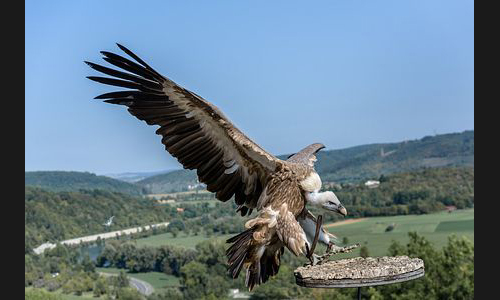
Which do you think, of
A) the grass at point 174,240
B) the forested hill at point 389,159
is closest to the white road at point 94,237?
the grass at point 174,240

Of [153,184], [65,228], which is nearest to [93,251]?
[65,228]

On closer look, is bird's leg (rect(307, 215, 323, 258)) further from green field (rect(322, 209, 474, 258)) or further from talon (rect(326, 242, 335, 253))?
green field (rect(322, 209, 474, 258))

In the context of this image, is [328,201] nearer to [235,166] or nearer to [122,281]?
[235,166]

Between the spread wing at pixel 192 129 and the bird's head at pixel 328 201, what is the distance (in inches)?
18.3

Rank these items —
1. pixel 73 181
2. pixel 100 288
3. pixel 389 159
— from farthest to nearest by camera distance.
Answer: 1. pixel 389 159
2. pixel 73 181
3. pixel 100 288

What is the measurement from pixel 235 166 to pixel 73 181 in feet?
254

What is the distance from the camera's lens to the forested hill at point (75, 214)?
2313 inches

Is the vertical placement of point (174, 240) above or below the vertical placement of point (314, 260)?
below

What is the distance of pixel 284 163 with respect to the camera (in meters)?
5.52

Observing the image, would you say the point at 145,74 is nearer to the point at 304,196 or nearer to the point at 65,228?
the point at 304,196

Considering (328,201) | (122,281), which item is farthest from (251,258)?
(122,281)

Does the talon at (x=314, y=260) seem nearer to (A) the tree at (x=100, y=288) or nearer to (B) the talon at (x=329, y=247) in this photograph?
(B) the talon at (x=329, y=247)

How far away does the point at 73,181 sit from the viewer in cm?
7950

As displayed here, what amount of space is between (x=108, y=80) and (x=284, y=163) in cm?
174
